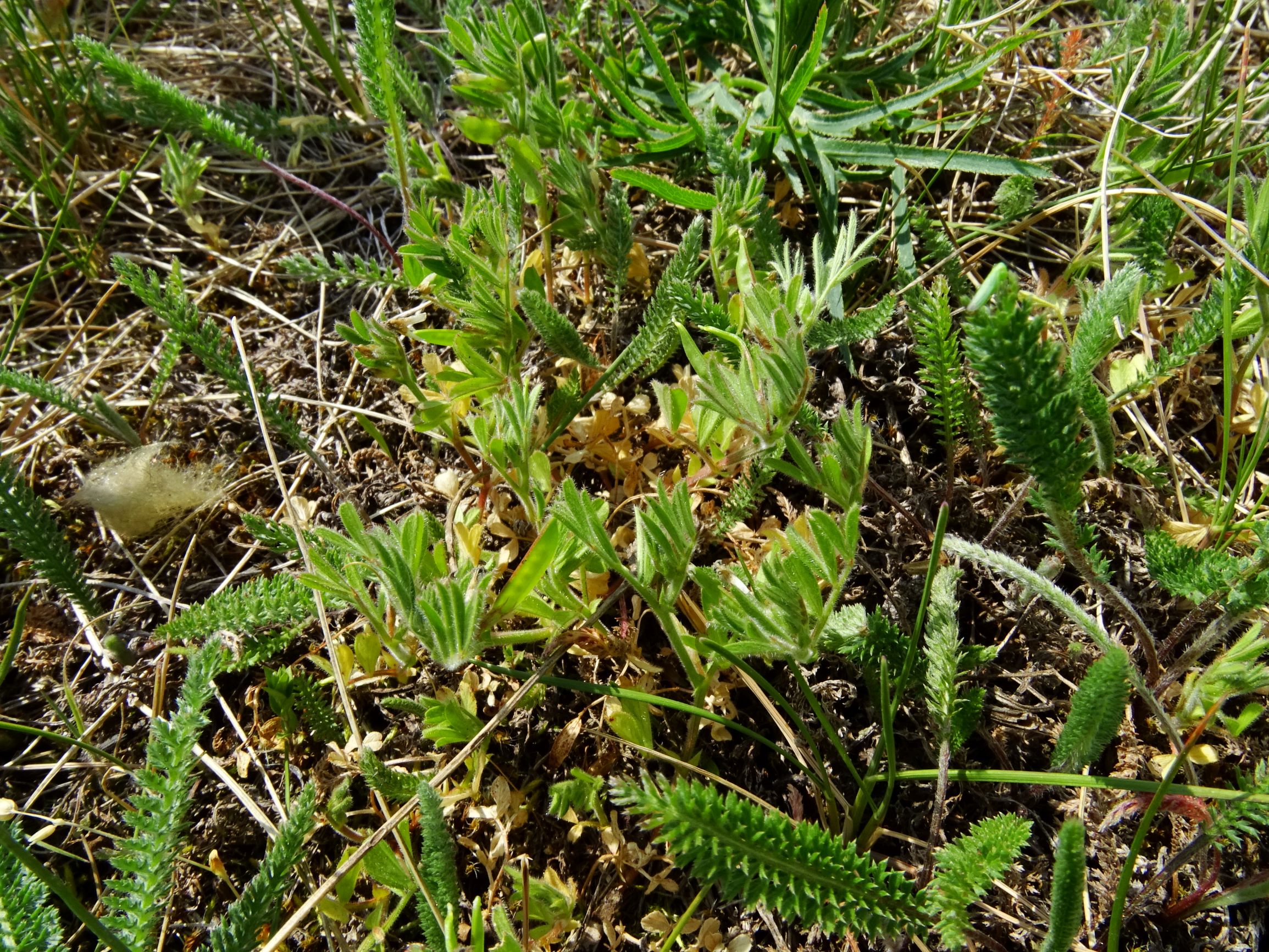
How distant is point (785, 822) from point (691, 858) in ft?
0.56

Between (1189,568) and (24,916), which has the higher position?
(1189,568)

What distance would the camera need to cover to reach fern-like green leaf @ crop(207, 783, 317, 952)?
4.70 feet

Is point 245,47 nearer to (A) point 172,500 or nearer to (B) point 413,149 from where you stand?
(B) point 413,149

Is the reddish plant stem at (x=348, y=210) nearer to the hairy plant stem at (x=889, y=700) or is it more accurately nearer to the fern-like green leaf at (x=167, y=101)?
the fern-like green leaf at (x=167, y=101)

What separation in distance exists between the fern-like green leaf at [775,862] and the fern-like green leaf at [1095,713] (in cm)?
38

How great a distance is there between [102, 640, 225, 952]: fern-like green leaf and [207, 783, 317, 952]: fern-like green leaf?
0.12 meters

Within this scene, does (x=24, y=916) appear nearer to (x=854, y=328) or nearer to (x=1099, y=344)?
(x=854, y=328)

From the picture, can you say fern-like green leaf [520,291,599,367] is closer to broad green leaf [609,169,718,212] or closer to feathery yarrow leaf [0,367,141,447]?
broad green leaf [609,169,718,212]

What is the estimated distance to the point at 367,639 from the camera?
5.82 ft

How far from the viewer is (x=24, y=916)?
4.49ft

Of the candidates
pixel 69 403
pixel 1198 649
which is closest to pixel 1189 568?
pixel 1198 649

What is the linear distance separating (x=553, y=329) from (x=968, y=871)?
128 cm

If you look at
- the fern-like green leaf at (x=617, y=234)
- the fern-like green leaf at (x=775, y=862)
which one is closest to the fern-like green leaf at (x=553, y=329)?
the fern-like green leaf at (x=617, y=234)

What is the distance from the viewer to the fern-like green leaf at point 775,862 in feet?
3.79
